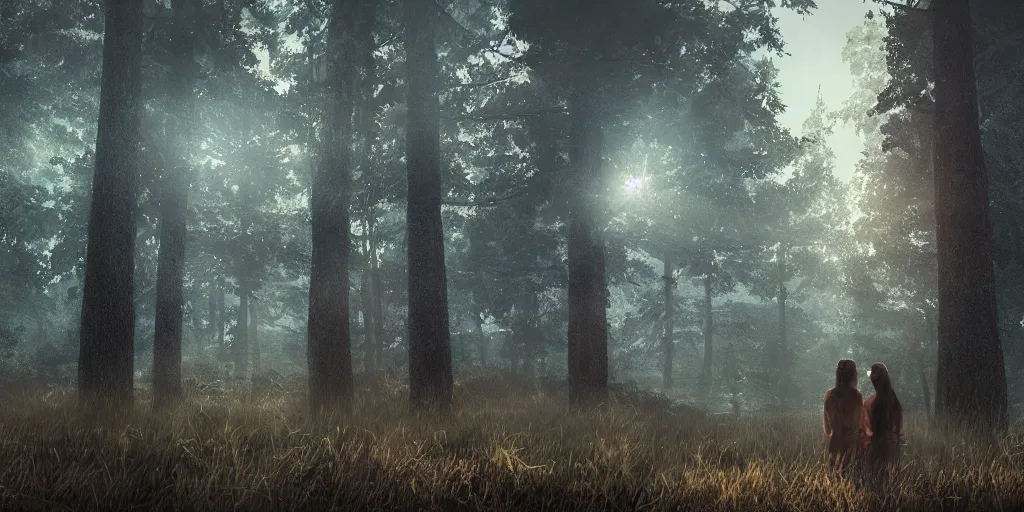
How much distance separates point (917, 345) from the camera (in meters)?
23.8

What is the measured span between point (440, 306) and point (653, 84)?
695 cm

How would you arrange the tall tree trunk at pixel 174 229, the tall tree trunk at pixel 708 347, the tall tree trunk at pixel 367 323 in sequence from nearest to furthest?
the tall tree trunk at pixel 174 229 → the tall tree trunk at pixel 367 323 → the tall tree trunk at pixel 708 347

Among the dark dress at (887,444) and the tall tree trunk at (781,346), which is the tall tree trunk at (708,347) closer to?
the tall tree trunk at (781,346)

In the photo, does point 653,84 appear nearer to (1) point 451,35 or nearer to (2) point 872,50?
(1) point 451,35

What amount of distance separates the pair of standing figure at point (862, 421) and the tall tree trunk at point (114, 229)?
8.75m

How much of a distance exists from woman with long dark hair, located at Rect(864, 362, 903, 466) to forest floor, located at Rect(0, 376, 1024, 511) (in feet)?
0.66

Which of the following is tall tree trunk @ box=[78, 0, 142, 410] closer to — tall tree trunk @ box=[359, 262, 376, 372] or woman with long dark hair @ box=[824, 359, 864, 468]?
woman with long dark hair @ box=[824, 359, 864, 468]

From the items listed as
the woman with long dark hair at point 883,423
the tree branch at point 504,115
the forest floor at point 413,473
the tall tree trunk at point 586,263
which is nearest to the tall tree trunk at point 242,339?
the tree branch at point 504,115

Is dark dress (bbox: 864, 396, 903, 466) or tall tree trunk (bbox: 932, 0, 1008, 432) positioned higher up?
tall tree trunk (bbox: 932, 0, 1008, 432)

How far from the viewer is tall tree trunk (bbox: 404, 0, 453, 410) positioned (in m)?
9.78

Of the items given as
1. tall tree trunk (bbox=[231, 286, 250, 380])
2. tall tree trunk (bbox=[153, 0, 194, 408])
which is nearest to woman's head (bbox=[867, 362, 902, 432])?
tall tree trunk (bbox=[153, 0, 194, 408])

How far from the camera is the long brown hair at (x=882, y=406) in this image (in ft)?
18.6

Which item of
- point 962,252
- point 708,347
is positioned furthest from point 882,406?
point 708,347

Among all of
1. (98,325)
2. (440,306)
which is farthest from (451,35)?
(98,325)
